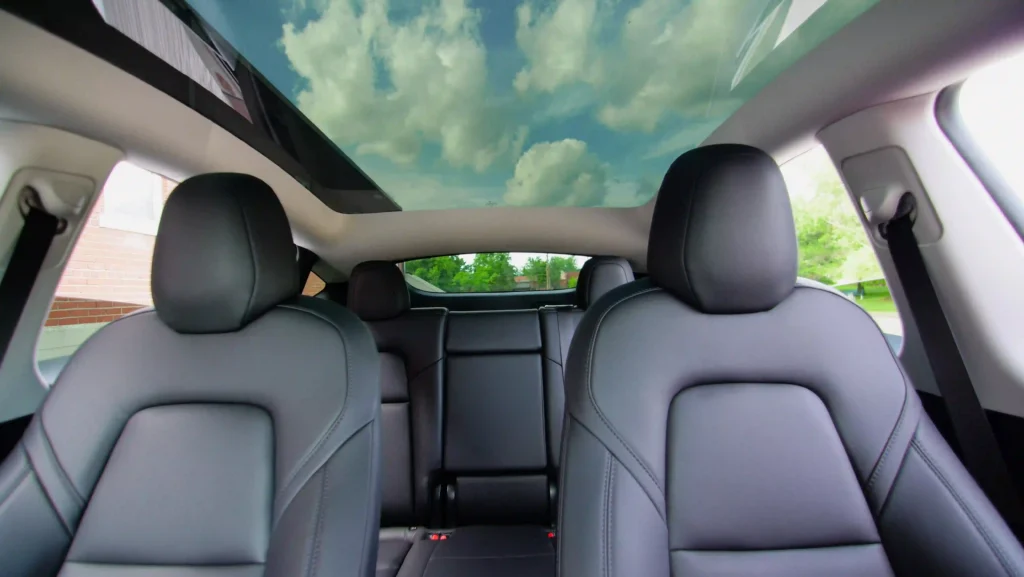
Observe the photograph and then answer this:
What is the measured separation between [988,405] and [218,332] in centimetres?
192

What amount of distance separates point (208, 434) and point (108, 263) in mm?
1027

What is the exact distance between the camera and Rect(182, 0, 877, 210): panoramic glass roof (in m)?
1.79

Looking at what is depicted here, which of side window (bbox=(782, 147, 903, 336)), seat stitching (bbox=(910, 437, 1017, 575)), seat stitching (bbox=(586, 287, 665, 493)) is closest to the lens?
seat stitching (bbox=(910, 437, 1017, 575))

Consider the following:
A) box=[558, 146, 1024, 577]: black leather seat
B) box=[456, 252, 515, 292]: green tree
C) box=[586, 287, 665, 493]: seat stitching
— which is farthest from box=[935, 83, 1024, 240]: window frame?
box=[456, 252, 515, 292]: green tree

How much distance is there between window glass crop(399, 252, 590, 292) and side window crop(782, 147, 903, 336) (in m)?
1.55

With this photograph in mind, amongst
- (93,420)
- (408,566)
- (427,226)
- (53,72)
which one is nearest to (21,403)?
(93,420)

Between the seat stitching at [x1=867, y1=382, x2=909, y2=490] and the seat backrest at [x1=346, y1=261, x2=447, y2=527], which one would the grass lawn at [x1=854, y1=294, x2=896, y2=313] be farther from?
the seat backrest at [x1=346, y1=261, x2=447, y2=527]

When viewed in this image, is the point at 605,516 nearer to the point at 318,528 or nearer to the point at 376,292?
the point at 318,528

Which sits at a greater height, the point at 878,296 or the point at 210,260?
the point at 210,260

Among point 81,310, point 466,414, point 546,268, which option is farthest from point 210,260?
point 546,268

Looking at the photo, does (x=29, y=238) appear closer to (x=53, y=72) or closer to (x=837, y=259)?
(x=53, y=72)

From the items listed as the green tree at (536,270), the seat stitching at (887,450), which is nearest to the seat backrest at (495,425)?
the green tree at (536,270)

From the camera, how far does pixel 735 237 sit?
1.15 m

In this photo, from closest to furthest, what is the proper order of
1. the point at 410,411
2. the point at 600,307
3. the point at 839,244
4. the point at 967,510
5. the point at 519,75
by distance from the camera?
the point at 967,510, the point at 600,307, the point at 839,244, the point at 519,75, the point at 410,411
